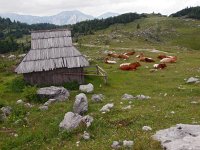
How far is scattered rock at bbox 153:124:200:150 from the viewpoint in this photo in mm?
14883

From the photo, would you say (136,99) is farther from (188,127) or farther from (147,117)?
(188,127)

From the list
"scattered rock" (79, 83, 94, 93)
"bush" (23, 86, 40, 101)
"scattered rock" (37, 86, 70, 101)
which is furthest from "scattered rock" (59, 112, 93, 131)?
"scattered rock" (79, 83, 94, 93)

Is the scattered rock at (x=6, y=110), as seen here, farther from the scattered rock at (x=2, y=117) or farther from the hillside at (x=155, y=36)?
the hillside at (x=155, y=36)

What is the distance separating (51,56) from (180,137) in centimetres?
2076

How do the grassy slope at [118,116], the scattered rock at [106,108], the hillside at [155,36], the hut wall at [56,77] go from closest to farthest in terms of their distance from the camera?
1. the grassy slope at [118,116]
2. the scattered rock at [106,108]
3. the hut wall at [56,77]
4. the hillside at [155,36]

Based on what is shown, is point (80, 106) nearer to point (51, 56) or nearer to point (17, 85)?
point (51, 56)

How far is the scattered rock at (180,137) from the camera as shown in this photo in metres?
14.9

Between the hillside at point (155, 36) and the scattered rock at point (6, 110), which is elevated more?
the hillside at point (155, 36)

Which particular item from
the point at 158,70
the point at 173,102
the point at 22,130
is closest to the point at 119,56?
the point at 158,70

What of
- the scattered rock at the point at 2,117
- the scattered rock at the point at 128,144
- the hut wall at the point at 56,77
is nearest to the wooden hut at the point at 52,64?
the hut wall at the point at 56,77

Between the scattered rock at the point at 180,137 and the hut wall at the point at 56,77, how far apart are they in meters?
18.1

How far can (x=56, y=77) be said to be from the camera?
115 feet

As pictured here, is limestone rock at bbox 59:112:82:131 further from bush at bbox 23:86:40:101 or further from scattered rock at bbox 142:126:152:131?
bush at bbox 23:86:40:101

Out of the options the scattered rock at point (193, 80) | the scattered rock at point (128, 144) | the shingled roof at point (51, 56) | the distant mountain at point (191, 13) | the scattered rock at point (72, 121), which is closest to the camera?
the scattered rock at point (128, 144)
